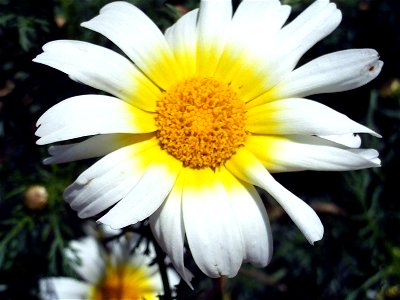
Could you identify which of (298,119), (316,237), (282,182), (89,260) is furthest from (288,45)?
(89,260)

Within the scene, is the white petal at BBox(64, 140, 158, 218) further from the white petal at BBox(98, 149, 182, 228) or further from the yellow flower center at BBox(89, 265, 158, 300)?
the yellow flower center at BBox(89, 265, 158, 300)

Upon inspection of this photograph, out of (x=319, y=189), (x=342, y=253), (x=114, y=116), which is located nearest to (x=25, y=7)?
(x=114, y=116)

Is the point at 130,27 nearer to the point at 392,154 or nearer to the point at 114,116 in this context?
the point at 114,116

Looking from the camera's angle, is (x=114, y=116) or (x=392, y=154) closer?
(x=114, y=116)

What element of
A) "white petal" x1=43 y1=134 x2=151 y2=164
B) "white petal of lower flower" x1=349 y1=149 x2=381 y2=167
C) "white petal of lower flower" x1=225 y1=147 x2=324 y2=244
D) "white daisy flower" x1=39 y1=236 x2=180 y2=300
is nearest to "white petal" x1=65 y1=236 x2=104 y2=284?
"white daisy flower" x1=39 y1=236 x2=180 y2=300

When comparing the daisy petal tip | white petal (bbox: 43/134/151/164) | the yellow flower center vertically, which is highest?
white petal (bbox: 43/134/151/164)

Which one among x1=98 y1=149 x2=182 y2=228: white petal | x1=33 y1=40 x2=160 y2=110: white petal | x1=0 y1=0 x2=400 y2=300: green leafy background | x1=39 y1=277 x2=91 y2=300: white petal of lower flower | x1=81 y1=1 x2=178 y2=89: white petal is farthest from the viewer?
x1=39 y1=277 x2=91 y2=300: white petal of lower flower

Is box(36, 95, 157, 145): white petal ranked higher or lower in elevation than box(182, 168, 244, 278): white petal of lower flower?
higher
